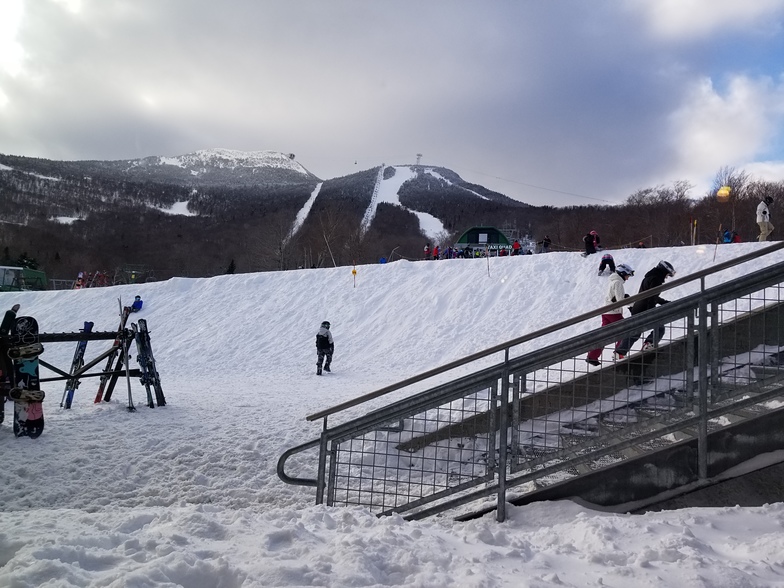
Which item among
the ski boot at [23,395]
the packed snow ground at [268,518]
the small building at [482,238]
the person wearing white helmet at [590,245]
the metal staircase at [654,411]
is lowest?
the packed snow ground at [268,518]

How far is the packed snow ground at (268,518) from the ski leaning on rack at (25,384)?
255 millimetres

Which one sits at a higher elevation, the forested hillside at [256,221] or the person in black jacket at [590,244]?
the forested hillside at [256,221]

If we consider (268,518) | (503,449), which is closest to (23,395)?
(268,518)

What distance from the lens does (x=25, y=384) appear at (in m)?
Result: 7.40

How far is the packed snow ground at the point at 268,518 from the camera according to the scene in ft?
9.61

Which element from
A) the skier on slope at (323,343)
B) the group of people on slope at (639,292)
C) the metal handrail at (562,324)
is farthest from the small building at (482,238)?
the metal handrail at (562,324)

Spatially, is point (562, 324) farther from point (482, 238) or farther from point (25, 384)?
point (482, 238)

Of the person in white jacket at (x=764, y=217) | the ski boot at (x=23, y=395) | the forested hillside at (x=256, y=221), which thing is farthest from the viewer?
the forested hillside at (x=256, y=221)

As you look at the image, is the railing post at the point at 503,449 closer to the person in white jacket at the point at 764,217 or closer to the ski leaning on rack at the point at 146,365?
the ski leaning on rack at the point at 146,365

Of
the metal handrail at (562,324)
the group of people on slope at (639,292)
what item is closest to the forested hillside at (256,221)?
the group of people on slope at (639,292)

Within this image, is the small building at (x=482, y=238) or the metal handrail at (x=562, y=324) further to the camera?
the small building at (x=482, y=238)

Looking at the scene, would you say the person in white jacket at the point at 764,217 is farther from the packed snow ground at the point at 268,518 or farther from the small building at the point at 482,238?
the small building at the point at 482,238

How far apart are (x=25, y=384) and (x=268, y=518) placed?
580cm

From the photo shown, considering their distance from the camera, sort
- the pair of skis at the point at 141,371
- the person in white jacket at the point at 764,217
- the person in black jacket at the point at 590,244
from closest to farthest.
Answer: the pair of skis at the point at 141,371 → the person in white jacket at the point at 764,217 → the person in black jacket at the point at 590,244
